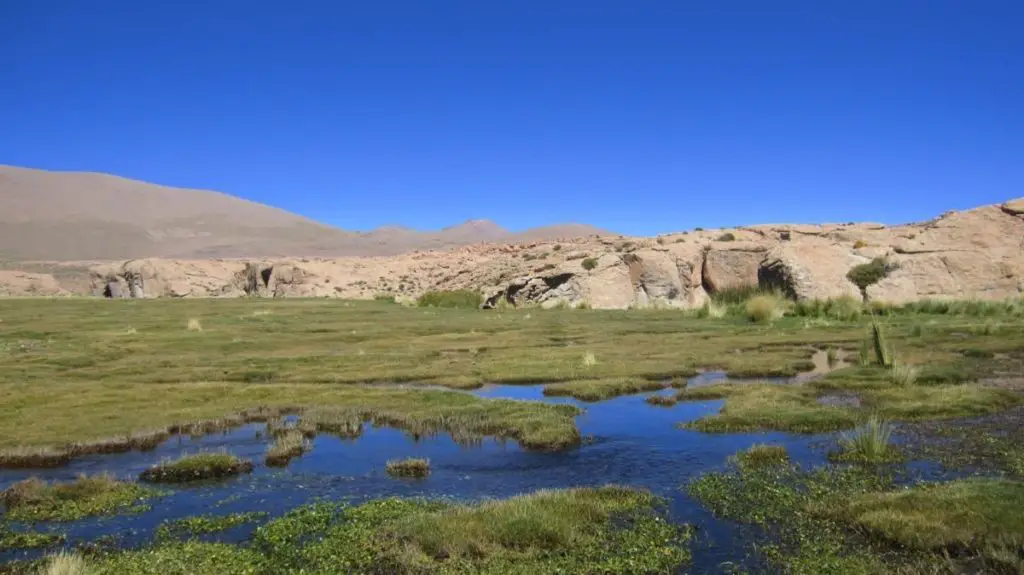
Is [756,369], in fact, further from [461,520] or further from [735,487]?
[461,520]

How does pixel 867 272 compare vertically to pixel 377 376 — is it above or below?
above

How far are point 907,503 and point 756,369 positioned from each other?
49.1ft

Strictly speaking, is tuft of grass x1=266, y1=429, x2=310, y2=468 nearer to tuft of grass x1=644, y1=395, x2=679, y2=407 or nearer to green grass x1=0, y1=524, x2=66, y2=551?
green grass x1=0, y1=524, x2=66, y2=551

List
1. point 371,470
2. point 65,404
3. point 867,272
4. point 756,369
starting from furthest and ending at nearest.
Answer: point 867,272, point 756,369, point 65,404, point 371,470

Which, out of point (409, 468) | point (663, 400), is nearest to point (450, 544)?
point (409, 468)

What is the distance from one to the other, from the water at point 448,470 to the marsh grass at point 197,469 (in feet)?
1.32

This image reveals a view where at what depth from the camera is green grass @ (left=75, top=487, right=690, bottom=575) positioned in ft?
30.7

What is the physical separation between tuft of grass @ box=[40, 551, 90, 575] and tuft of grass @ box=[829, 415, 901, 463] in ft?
40.2

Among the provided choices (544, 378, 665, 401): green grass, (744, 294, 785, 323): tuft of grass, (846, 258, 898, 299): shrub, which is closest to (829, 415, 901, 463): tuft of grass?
(544, 378, 665, 401): green grass

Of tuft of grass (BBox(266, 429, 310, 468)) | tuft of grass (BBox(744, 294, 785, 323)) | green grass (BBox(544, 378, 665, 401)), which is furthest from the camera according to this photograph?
tuft of grass (BBox(744, 294, 785, 323))

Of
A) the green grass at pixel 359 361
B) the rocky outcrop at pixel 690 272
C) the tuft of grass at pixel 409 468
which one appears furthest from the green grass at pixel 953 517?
the rocky outcrop at pixel 690 272

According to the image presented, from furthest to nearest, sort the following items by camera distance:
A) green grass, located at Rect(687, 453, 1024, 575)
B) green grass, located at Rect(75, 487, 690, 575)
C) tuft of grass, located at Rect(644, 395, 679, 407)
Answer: tuft of grass, located at Rect(644, 395, 679, 407), green grass, located at Rect(75, 487, 690, 575), green grass, located at Rect(687, 453, 1024, 575)

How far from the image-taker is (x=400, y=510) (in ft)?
37.5

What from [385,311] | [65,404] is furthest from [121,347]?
[385,311]
